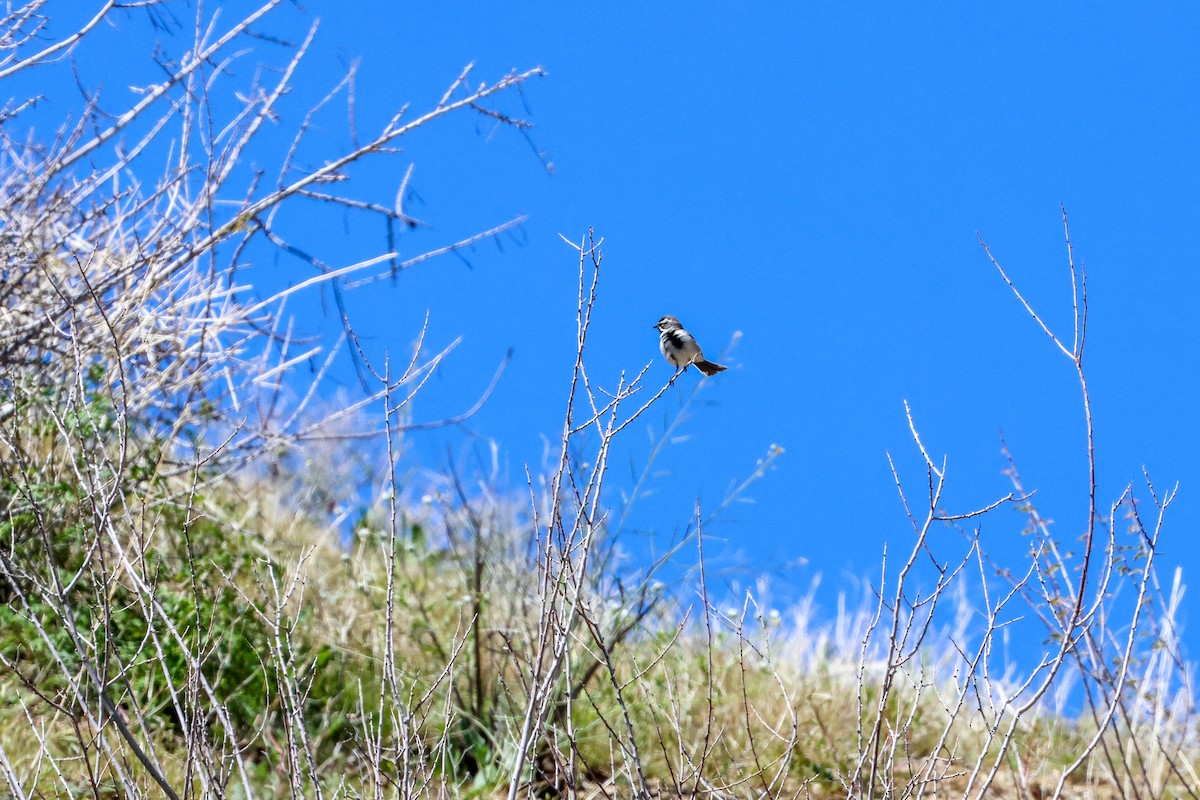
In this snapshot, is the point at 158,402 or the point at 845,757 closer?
the point at 845,757

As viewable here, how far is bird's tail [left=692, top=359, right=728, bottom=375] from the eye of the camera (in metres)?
4.53

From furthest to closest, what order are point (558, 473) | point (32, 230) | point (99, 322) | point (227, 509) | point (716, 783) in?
1. point (227, 509)
2. point (99, 322)
3. point (32, 230)
4. point (716, 783)
5. point (558, 473)

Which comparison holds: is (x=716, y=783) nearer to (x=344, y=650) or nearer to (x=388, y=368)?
(x=344, y=650)

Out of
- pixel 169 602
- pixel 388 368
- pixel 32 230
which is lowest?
pixel 169 602

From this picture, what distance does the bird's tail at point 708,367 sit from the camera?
453cm

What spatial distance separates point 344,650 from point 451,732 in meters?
0.80

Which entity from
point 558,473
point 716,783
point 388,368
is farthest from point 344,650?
point 558,473

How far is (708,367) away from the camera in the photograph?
459 centimetres

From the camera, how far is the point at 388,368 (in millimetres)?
2904

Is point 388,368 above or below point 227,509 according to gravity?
below

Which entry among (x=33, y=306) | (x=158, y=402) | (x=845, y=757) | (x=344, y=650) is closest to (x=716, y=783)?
(x=845, y=757)

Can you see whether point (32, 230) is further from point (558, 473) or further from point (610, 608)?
point (558, 473)

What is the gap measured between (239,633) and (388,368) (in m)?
2.87

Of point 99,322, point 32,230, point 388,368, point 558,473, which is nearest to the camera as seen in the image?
point 558,473
